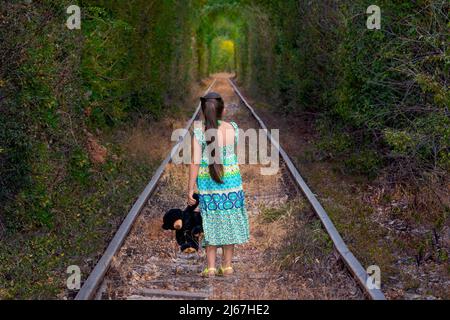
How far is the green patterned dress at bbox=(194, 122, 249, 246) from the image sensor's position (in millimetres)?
6871

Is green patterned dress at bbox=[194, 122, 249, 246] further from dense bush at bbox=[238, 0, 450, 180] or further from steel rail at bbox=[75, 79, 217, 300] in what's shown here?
A: dense bush at bbox=[238, 0, 450, 180]

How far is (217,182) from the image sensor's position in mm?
6789

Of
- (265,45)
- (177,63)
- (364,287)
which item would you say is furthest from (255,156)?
(265,45)

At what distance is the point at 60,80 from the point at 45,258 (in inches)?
133

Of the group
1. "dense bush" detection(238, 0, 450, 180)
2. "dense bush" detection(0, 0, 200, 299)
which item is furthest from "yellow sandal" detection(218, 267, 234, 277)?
"dense bush" detection(238, 0, 450, 180)

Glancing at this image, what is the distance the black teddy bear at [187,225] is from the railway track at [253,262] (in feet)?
1.06

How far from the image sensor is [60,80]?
9.89 meters

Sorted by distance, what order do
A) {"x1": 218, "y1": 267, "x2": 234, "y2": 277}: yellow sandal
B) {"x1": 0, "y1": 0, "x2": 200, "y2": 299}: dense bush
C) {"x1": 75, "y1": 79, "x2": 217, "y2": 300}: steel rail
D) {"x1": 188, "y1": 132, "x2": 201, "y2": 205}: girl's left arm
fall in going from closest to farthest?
{"x1": 75, "y1": 79, "x2": 217, "y2": 300}: steel rail → {"x1": 188, "y1": 132, "x2": 201, "y2": 205}: girl's left arm → {"x1": 218, "y1": 267, "x2": 234, "y2": 277}: yellow sandal → {"x1": 0, "y1": 0, "x2": 200, "y2": 299}: dense bush

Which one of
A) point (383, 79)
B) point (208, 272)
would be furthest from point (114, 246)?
point (383, 79)

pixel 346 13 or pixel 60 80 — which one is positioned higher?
pixel 346 13
